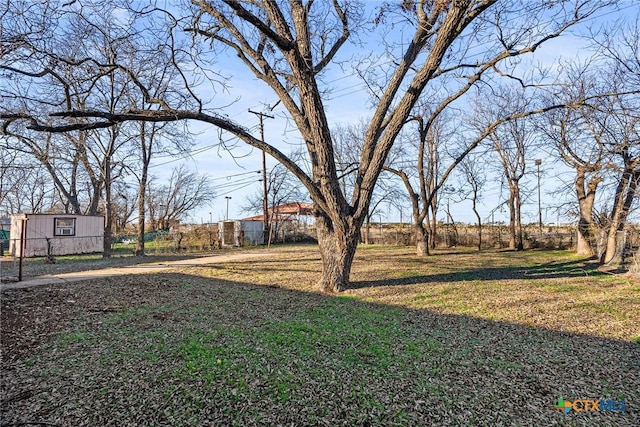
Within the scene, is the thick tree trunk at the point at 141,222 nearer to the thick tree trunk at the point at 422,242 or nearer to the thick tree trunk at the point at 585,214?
the thick tree trunk at the point at 422,242

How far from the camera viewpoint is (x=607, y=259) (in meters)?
10.8

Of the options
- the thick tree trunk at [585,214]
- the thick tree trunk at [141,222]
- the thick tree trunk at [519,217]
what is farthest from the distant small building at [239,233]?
the thick tree trunk at [585,214]

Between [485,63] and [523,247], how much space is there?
44.2 feet

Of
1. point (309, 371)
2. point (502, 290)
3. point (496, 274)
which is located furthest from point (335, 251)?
point (496, 274)

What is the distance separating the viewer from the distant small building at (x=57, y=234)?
14.5 meters

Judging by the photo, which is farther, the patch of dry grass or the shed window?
the shed window

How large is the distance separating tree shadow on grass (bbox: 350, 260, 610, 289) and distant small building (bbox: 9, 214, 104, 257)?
45.0 ft

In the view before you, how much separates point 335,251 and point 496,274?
187 inches

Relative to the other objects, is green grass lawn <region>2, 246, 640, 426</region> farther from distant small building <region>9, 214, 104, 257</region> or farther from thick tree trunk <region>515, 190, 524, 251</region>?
thick tree trunk <region>515, 190, 524, 251</region>

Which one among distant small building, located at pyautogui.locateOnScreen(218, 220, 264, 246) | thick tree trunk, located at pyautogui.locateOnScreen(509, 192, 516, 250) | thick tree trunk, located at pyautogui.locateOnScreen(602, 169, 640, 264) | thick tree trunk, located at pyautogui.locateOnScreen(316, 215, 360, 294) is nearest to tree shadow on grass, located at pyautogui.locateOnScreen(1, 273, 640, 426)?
thick tree trunk, located at pyautogui.locateOnScreen(316, 215, 360, 294)

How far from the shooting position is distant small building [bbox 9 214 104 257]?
47.5ft

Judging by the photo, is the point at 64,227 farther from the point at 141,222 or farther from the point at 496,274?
the point at 496,274

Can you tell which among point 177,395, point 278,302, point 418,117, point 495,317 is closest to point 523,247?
point 418,117

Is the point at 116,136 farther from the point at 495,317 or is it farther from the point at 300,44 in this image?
the point at 495,317
